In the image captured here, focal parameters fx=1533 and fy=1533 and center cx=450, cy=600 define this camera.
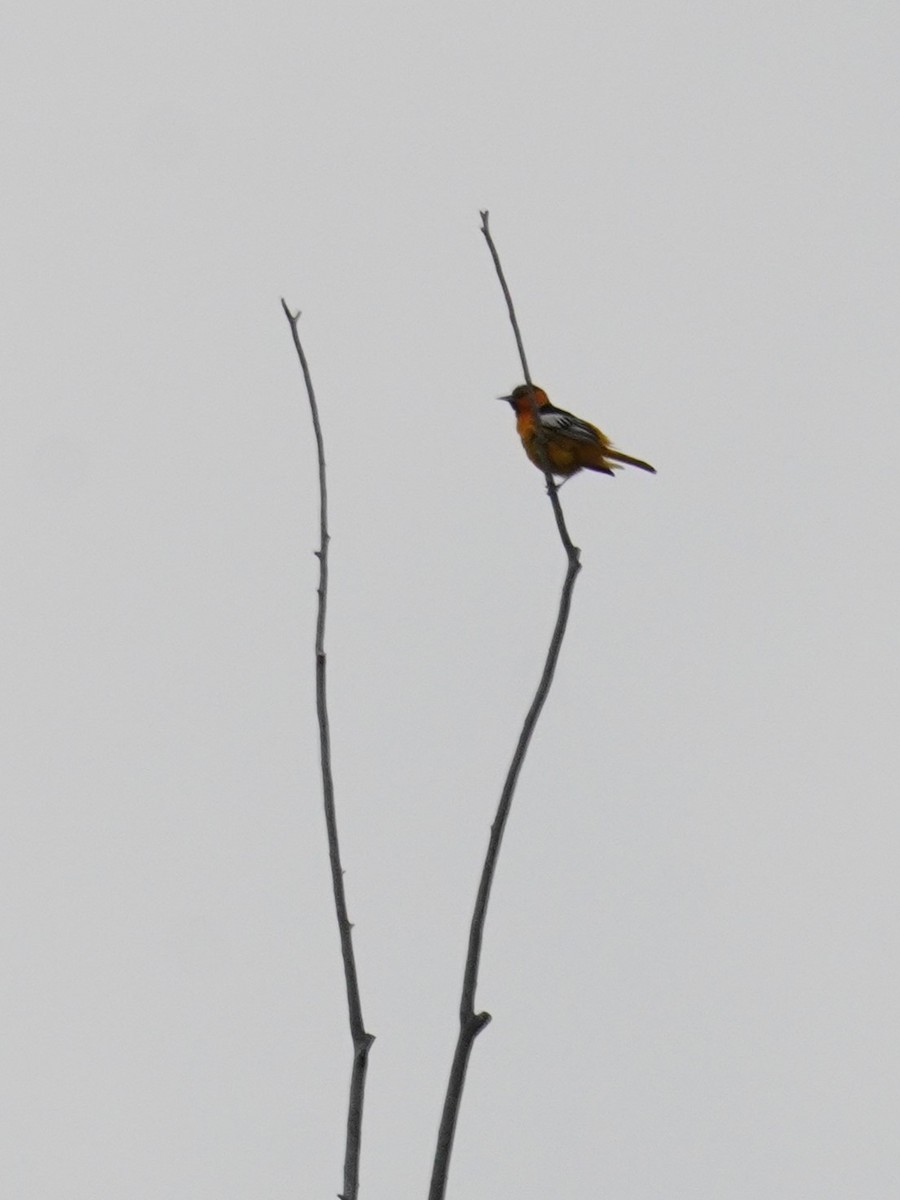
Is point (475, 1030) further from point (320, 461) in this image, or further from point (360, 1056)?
point (320, 461)

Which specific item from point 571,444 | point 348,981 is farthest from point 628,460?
point 348,981

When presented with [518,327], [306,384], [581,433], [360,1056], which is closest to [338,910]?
[360,1056]

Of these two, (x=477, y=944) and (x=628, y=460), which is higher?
(x=628, y=460)

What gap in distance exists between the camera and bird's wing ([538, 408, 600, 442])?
9836mm

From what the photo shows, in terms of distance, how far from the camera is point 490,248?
3920 millimetres

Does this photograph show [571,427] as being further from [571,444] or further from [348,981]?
[348,981]

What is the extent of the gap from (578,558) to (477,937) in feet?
3.57

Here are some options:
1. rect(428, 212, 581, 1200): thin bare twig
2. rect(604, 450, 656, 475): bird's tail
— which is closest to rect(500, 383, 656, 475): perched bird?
rect(604, 450, 656, 475): bird's tail

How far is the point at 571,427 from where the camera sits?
9.84 meters

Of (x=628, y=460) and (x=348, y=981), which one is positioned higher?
(x=628, y=460)

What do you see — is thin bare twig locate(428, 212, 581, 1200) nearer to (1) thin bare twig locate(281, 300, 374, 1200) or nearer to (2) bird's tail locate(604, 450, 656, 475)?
(1) thin bare twig locate(281, 300, 374, 1200)

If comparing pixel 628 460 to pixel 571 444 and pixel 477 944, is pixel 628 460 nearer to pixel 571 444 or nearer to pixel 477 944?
pixel 571 444

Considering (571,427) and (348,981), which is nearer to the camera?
(348,981)

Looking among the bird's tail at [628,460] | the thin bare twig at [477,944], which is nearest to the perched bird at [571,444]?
the bird's tail at [628,460]
